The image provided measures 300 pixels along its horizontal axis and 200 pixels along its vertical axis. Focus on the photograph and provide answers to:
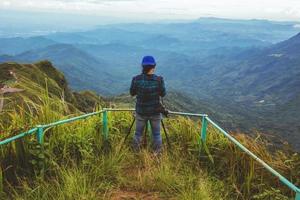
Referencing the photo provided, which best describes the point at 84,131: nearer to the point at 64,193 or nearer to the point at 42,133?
the point at 42,133

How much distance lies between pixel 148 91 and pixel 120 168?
1.87 metres

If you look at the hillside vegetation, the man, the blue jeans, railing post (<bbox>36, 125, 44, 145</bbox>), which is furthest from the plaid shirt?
railing post (<bbox>36, 125, 44, 145</bbox>)

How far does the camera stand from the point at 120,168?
23.2 ft

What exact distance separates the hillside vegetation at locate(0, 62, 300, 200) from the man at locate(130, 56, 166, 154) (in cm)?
51

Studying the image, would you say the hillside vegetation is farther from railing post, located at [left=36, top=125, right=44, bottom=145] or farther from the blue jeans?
the blue jeans

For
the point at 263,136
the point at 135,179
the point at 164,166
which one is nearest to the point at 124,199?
the point at 135,179

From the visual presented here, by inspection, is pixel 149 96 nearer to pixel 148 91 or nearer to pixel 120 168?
pixel 148 91

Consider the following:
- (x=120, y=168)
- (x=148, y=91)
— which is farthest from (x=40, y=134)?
(x=148, y=91)

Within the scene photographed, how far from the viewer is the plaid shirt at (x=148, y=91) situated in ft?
26.8

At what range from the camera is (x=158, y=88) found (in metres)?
8.19

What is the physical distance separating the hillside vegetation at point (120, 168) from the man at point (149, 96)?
1.66 ft

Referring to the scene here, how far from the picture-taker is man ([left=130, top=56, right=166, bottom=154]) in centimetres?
817

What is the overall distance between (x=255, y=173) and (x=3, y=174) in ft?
13.4

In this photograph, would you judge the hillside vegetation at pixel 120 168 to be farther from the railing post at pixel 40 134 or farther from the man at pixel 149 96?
the man at pixel 149 96
